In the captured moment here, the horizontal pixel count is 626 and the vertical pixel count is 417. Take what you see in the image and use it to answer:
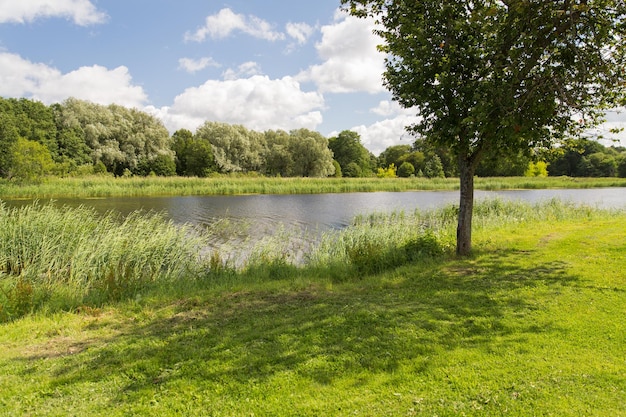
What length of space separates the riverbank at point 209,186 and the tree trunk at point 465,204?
3260 centimetres

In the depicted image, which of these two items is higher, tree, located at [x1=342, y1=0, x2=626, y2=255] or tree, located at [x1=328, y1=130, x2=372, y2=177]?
tree, located at [x1=328, y1=130, x2=372, y2=177]

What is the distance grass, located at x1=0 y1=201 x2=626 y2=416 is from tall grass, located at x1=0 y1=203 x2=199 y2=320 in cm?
64

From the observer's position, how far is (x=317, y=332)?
5.11 metres

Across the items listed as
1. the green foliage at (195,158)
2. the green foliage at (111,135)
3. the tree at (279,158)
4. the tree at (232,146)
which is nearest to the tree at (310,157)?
the tree at (279,158)

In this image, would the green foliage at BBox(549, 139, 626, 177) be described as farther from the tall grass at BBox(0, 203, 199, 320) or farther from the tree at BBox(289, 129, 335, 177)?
the tall grass at BBox(0, 203, 199, 320)

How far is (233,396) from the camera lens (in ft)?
12.3

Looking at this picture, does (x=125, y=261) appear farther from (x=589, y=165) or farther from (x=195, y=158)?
(x=589, y=165)

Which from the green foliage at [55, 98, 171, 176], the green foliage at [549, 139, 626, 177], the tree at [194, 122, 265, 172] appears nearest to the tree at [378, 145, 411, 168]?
the green foliage at [549, 139, 626, 177]

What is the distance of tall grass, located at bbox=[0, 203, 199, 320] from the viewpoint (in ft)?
24.3

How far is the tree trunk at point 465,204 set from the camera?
30.9ft

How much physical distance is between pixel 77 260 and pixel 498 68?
10218 mm

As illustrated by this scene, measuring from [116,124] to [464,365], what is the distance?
63854 mm

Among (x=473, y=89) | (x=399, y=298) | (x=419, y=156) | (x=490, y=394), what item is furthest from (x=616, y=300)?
(x=419, y=156)

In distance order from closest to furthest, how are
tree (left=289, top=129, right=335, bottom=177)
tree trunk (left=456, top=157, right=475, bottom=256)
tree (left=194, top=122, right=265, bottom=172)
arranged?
1. tree trunk (left=456, top=157, right=475, bottom=256)
2. tree (left=194, top=122, right=265, bottom=172)
3. tree (left=289, top=129, right=335, bottom=177)
